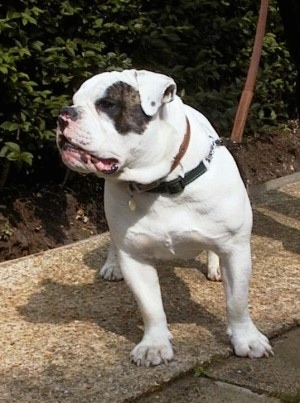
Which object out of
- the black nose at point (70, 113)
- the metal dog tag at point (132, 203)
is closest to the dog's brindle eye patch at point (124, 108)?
the black nose at point (70, 113)

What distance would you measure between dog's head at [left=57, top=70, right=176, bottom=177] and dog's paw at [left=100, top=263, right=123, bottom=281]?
163 cm

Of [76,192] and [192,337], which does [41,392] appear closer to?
[192,337]

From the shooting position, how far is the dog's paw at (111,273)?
17.4 ft

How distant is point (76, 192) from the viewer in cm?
684

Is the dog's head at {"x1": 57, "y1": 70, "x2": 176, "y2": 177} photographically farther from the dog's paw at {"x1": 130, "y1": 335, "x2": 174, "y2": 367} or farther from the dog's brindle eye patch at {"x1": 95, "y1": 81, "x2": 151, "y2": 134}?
the dog's paw at {"x1": 130, "y1": 335, "x2": 174, "y2": 367}

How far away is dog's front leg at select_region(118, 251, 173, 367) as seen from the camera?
161 inches

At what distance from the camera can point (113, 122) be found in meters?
3.66

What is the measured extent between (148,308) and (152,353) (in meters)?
0.20

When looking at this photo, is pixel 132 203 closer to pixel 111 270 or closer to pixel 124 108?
pixel 124 108

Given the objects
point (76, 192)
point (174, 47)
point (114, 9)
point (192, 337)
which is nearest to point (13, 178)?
point (76, 192)

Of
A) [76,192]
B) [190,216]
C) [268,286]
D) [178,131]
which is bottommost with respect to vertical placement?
[76,192]

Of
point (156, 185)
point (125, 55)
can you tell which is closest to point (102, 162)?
point (156, 185)

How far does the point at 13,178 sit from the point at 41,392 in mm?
2970

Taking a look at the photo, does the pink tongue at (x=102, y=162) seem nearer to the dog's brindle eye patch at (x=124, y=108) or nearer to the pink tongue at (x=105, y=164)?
the pink tongue at (x=105, y=164)
